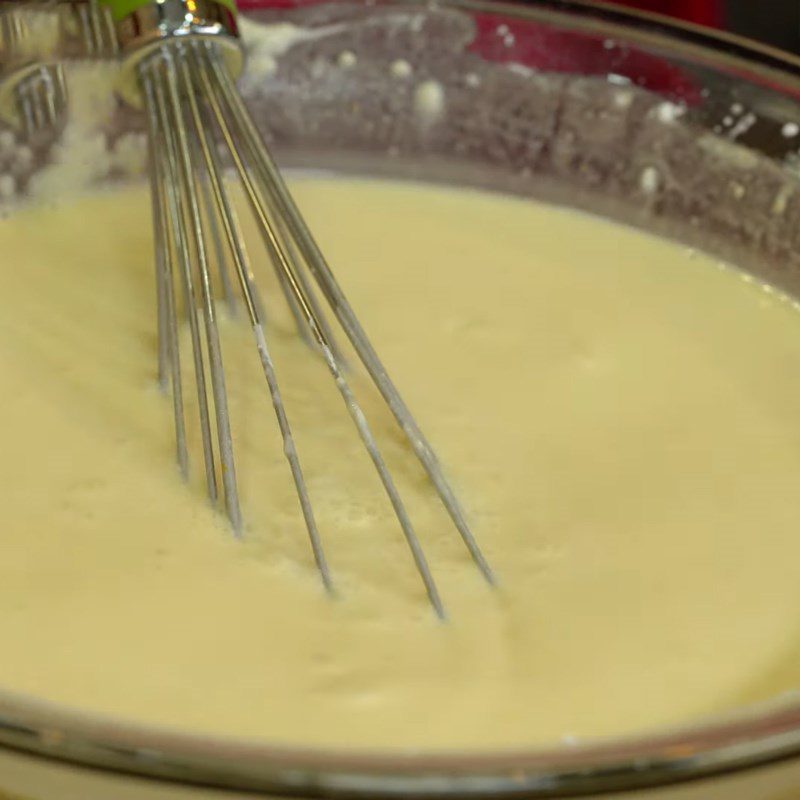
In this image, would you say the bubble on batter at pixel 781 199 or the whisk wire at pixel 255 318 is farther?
the bubble on batter at pixel 781 199

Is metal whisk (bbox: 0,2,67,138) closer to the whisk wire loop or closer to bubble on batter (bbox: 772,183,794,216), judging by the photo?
the whisk wire loop

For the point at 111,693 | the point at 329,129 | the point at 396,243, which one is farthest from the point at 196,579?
the point at 329,129

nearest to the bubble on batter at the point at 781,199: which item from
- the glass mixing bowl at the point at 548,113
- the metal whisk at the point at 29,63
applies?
the glass mixing bowl at the point at 548,113

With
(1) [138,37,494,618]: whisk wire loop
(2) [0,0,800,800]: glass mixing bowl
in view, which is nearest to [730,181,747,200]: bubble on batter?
(2) [0,0,800,800]: glass mixing bowl

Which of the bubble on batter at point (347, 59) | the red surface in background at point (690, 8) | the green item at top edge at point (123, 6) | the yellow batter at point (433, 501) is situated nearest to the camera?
the yellow batter at point (433, 501)

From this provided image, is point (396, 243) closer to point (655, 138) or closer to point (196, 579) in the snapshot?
point (655, 138)

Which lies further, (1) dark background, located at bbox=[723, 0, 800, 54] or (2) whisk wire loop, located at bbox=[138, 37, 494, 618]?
(1) dark background, located at bbox=[723, 0, 800, 54]

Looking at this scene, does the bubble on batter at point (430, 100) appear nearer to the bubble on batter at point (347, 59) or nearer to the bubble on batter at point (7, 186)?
the bubble on batter at point (347, 59)
